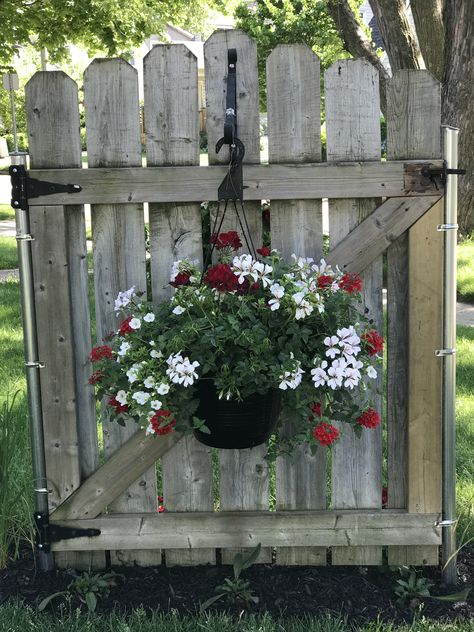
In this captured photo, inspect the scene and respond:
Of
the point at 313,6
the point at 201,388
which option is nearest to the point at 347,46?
the point at 201,388

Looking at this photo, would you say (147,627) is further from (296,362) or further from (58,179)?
(58,179)

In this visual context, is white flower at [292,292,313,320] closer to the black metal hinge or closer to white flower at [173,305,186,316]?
white flower at [173,305,186,316]

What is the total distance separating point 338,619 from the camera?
114 inches

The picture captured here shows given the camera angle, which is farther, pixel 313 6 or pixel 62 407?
pixel 313 6

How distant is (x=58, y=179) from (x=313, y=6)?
71.6 ft

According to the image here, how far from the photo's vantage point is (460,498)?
12.3 feet

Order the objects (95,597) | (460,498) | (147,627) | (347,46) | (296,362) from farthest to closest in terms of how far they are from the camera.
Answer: (347,46), (460,498), (95,597), (147,627), (296,362)

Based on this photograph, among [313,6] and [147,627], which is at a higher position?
[313,6]

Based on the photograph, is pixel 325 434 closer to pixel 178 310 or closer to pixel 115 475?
pixel 178 310

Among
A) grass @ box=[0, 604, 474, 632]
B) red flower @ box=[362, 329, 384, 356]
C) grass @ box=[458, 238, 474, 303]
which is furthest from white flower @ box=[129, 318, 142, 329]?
grass @ box=[458, 238, 474, 303]

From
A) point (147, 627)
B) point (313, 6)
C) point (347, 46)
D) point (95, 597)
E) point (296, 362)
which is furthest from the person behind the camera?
point (313, 6)

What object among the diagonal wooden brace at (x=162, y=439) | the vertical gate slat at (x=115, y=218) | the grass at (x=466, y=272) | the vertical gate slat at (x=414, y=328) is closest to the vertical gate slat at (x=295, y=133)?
the diagonal wooden brace at (x=162, y=439)

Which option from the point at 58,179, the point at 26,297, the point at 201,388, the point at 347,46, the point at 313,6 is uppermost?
the point at 313,6

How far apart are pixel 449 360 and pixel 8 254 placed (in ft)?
25.7
